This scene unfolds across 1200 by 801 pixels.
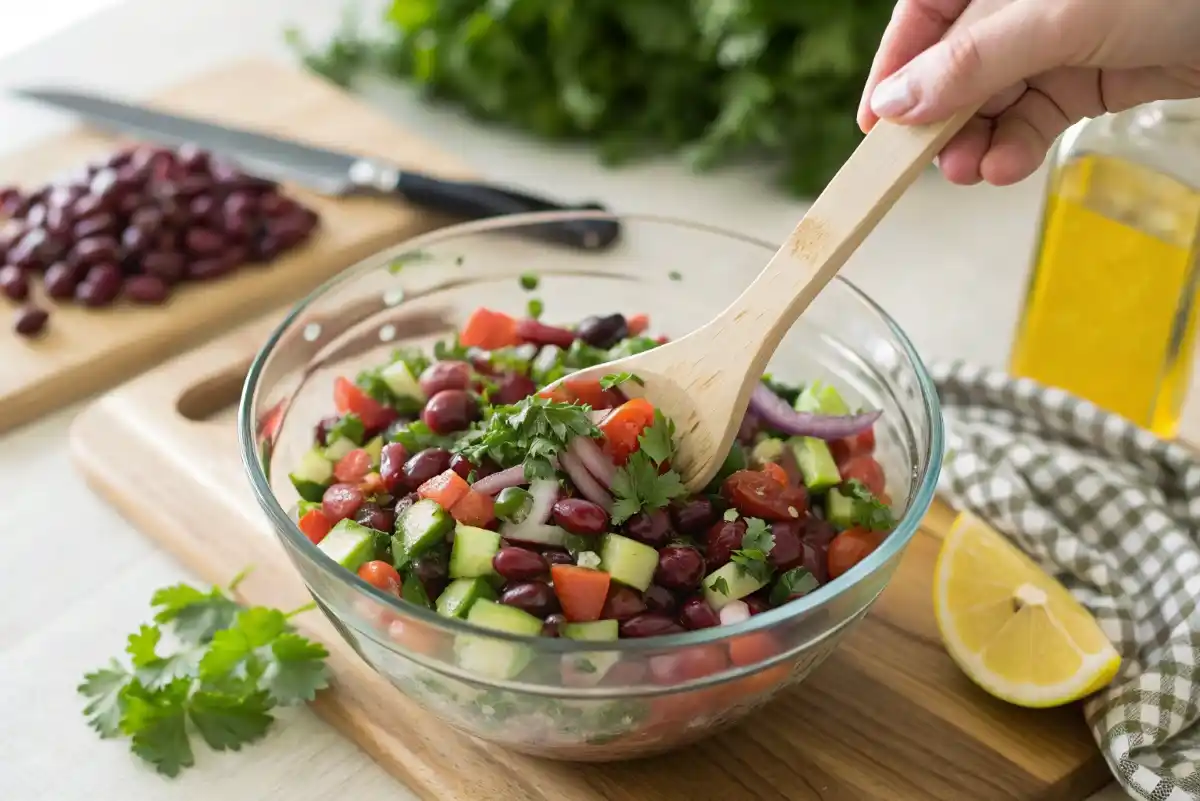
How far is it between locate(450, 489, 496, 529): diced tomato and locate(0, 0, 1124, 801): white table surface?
453 mm

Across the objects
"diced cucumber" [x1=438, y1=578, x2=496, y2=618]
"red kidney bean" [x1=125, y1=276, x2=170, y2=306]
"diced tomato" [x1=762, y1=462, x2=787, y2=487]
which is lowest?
"red kidney bean" [x1=125, y1=276, x2=170, y2=306]

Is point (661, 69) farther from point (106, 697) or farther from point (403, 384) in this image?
point (106, 697)

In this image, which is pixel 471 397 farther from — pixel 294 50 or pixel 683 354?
pixel 294 50

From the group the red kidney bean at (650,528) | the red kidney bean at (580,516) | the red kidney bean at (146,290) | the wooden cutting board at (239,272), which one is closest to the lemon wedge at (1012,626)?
the red kidney bean at (650,528)

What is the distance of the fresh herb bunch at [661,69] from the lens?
325cm

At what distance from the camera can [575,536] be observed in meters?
1.84

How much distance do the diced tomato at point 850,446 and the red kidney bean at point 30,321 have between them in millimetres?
1726

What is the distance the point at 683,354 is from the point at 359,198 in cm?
159

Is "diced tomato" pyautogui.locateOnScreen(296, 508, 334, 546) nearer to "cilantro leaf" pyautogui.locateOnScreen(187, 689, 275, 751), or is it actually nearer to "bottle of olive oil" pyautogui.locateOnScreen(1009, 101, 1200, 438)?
"cilantro leaf" pyautogui.locateOnScreen(187, 689, 275, 751)

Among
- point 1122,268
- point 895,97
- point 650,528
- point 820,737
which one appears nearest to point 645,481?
point 650,528

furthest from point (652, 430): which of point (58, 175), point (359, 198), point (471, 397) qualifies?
point (58, 175)

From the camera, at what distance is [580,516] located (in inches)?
71.4

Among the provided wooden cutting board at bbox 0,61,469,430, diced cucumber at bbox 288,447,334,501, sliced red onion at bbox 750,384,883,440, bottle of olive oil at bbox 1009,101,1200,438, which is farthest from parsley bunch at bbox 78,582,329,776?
bottle of olive oil at bbox 1009,101,1200,438

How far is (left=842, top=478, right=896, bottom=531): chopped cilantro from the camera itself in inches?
79.9
